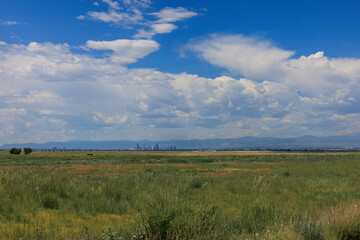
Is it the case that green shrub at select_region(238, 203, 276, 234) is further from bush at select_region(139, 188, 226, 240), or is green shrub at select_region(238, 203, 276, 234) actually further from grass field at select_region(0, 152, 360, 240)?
bush at select_region(139, 188, 226, 240)

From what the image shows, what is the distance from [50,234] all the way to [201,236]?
4.06 m

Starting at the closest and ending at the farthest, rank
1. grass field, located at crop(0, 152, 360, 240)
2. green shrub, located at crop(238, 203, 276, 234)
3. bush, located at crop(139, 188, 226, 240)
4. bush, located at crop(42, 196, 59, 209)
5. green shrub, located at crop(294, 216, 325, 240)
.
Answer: bush, located at crop(139, 188, 226, 240) < grass field, located at crop(0, 152, 360, 240) < green shrub, located at crop(294, 216, 325, 240) < green shrub, located at crop(238, 203, 276, 234) < bush, located at crop(42, 196, 59, 209)

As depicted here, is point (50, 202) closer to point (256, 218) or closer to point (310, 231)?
point (256, 218)

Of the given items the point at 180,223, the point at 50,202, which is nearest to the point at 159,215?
the point at 180,223

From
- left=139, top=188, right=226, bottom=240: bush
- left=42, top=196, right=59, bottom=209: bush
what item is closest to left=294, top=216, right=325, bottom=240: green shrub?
left=139, top=188, right=226, bottom=240: bush

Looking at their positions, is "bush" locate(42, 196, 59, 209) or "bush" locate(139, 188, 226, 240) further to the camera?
"bush" locate(42, 196, 59, 209)

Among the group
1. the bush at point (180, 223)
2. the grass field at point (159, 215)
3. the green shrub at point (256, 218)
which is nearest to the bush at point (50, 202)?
the grass field at point (159, 215)

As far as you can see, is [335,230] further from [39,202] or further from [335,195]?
[39,202]

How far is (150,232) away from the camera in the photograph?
19.7 ft

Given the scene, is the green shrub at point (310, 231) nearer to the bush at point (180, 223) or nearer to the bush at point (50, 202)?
the bush at point (180, 223)

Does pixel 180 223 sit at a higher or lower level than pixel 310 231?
higher

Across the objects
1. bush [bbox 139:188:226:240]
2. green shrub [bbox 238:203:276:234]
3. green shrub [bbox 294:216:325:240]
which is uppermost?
bush [bbox 139:188:226:240]

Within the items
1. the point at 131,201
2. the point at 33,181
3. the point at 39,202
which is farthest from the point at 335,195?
the point at 33,181

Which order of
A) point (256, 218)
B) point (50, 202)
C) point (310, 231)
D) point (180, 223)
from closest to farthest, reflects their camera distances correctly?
point (180, 223) → point (310, 231) → point (256, 218) → point (50, 202)
